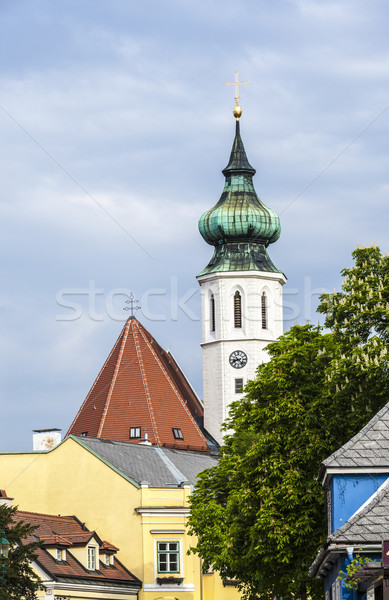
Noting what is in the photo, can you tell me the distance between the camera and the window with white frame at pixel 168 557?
56.5 m

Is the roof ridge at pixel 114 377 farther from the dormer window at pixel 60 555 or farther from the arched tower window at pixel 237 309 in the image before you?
the dormer window at pixel 60 555

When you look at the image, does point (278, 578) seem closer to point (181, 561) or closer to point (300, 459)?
point (300, 459)

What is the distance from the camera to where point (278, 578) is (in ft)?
127

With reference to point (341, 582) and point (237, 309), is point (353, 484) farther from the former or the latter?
point (237, 309)

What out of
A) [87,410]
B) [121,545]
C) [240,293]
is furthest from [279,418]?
[240,293]

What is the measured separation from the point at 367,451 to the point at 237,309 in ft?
196

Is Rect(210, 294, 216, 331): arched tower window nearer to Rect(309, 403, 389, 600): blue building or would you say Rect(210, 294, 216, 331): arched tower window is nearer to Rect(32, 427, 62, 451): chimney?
Rect(32, 427, 62, 451): chimney

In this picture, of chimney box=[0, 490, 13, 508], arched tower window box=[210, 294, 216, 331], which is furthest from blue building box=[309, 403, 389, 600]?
arched tower window box=[210, 294, 216, 331]

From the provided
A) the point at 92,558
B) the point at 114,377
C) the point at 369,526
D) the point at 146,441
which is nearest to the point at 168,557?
the point at 92,558

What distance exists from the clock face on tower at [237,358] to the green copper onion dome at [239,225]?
16.6ft

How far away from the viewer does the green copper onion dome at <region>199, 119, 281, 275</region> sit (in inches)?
3465

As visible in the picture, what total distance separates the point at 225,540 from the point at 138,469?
21.1 meters

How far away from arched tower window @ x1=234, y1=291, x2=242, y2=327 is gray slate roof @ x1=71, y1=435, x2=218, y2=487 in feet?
71.4

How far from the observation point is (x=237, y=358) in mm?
86562
